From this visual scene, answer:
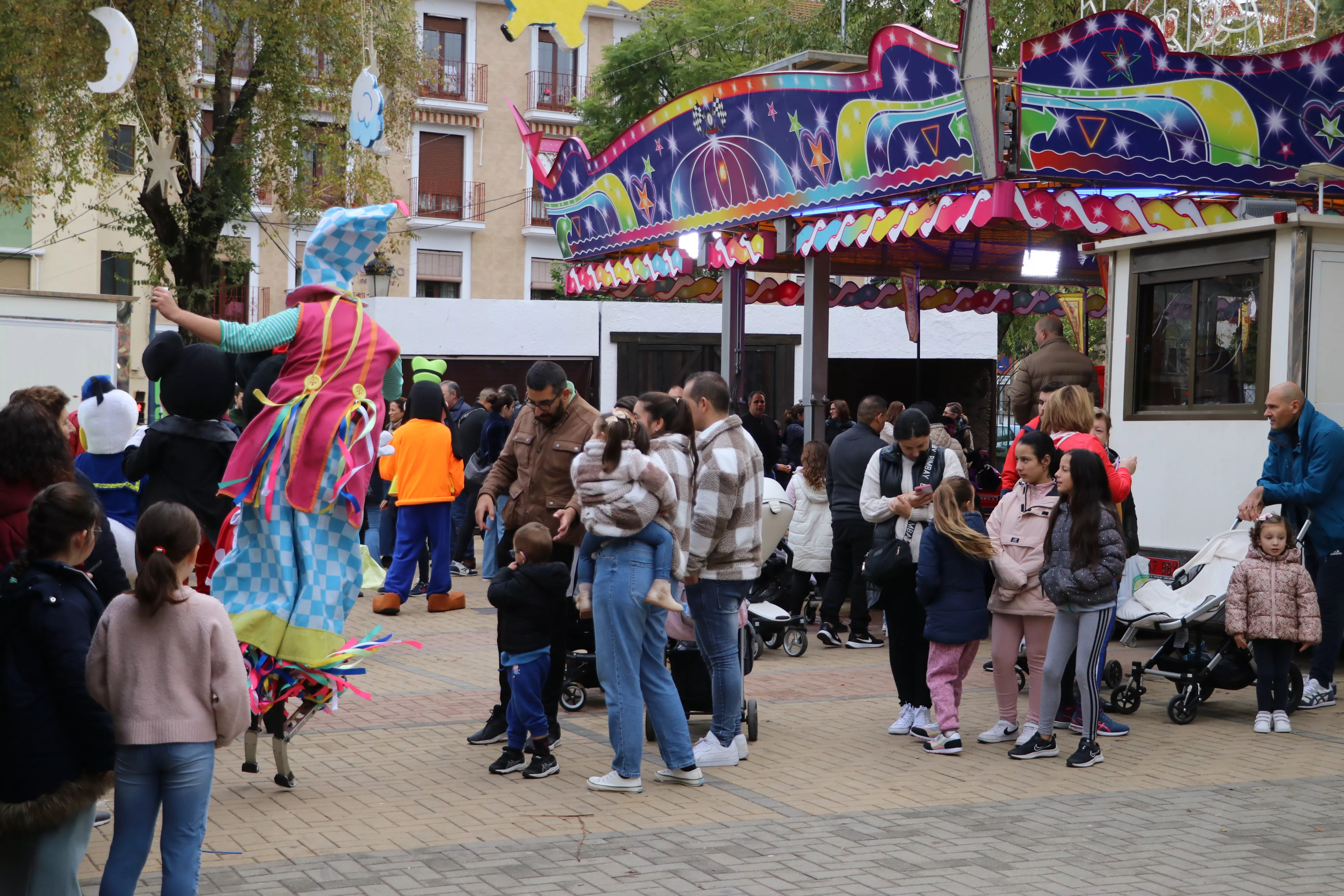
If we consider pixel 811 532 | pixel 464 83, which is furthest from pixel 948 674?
pixel 464 83

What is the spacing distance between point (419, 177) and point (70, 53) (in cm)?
2171

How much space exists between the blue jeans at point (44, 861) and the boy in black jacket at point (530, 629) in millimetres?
2696

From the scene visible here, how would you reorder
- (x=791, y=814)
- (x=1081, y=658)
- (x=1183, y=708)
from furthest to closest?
(x=1183, y=708)
(x=1081, y=658)
(x=791, y=814)

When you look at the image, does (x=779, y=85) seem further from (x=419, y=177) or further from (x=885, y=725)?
(x=419, y=177)

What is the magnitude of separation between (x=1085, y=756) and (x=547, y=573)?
2736mm

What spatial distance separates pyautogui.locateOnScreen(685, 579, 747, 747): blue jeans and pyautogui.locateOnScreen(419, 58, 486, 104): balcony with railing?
36028 mm

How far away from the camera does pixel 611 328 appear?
28.6 metres

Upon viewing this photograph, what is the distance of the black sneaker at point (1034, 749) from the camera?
7172 mm

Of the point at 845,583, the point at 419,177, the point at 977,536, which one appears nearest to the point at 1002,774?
the point at 977,536

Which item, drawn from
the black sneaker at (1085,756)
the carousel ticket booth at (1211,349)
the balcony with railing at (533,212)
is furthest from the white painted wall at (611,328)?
the black sneaker at (1085,756)

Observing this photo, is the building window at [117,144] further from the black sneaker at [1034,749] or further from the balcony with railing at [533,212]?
the black sneaker at [1034,749]

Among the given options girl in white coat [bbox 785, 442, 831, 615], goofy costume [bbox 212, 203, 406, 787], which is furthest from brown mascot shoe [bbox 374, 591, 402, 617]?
goofy costume [bbox 212, 203, 406, 787]

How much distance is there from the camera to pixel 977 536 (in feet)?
23.7

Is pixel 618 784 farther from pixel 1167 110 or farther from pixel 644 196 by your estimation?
pixel 644 196
